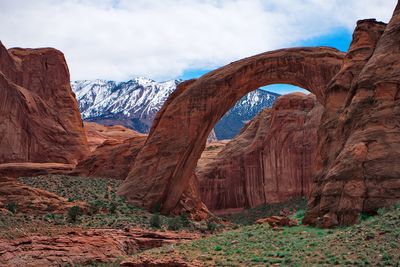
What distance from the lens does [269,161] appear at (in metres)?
54.1

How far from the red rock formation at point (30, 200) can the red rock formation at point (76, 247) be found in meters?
3.38

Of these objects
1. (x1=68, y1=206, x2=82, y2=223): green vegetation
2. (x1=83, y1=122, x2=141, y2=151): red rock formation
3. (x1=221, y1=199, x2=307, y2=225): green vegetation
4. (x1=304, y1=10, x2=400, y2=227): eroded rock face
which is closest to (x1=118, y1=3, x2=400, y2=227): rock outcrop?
(x1=304, y1=10, x2=400, y2=227): eroded rock face

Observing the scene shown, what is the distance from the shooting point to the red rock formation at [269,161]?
51.6 meters

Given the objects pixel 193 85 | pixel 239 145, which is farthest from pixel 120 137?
pixel 193 85

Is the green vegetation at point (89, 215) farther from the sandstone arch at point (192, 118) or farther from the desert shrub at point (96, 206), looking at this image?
the sandstone arch at point (192, 118)

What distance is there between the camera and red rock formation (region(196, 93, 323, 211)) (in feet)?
169

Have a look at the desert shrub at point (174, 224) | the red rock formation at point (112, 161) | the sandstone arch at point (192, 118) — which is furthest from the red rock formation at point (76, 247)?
the red rock formation at point (112, 161)

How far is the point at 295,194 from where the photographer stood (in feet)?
169

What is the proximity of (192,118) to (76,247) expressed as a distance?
12.0 metres

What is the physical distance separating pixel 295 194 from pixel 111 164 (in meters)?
18.7

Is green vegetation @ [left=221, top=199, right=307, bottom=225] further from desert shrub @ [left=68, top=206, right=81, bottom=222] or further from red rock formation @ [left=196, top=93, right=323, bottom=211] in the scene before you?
desert shrub @ [left=68, top=206, right=81, bottom=222]

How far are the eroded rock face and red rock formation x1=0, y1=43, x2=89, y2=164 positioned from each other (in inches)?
1332

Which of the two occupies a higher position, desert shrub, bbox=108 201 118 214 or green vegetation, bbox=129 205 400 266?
desert shrub, bbox=108 201 118 214

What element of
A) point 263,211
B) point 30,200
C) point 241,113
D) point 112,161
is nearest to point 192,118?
point 30,200
